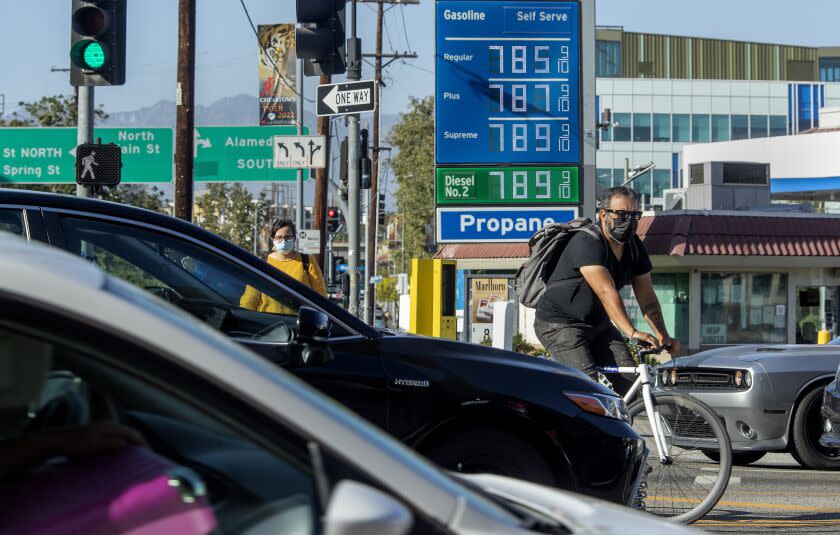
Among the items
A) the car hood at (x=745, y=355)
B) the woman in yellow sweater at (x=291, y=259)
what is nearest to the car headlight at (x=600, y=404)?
the woman in yellow sweater at (x=291, y=259)

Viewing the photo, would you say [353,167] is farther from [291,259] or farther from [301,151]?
[291,259]

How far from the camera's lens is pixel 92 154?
12.0 m

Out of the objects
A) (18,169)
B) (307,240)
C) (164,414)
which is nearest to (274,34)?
(307,240)

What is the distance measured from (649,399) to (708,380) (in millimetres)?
3164

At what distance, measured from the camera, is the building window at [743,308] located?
30.3m

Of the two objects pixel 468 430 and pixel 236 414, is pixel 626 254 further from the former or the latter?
pixel 236 414

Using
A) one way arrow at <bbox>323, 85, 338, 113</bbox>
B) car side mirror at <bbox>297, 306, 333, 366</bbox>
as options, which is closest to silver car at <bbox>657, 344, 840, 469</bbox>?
car side mirror at <bbox>297, 306, 333, 366</bbox>

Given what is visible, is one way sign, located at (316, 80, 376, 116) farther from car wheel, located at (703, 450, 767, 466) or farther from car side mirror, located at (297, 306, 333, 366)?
car side mirror, located at (297, 306, 333, 366)

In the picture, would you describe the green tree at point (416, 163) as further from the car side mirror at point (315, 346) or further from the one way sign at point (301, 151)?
the car side mirror at point (315, 346)

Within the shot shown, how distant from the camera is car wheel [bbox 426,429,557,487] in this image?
5230mm

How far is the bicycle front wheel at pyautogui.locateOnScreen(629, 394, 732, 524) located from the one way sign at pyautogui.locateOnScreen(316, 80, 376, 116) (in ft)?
27.4

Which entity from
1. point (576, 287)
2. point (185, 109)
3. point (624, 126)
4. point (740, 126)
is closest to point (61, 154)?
point (185, 109)

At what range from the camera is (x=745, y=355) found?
405 inches

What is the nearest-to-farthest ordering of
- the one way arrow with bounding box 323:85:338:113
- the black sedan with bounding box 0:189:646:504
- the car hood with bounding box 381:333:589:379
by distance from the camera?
the black sedan with bounding box 0:189:646:504, the car hood with bounding box 381:333:589:379, the one way arrow with bounding box 323:85:338:113
